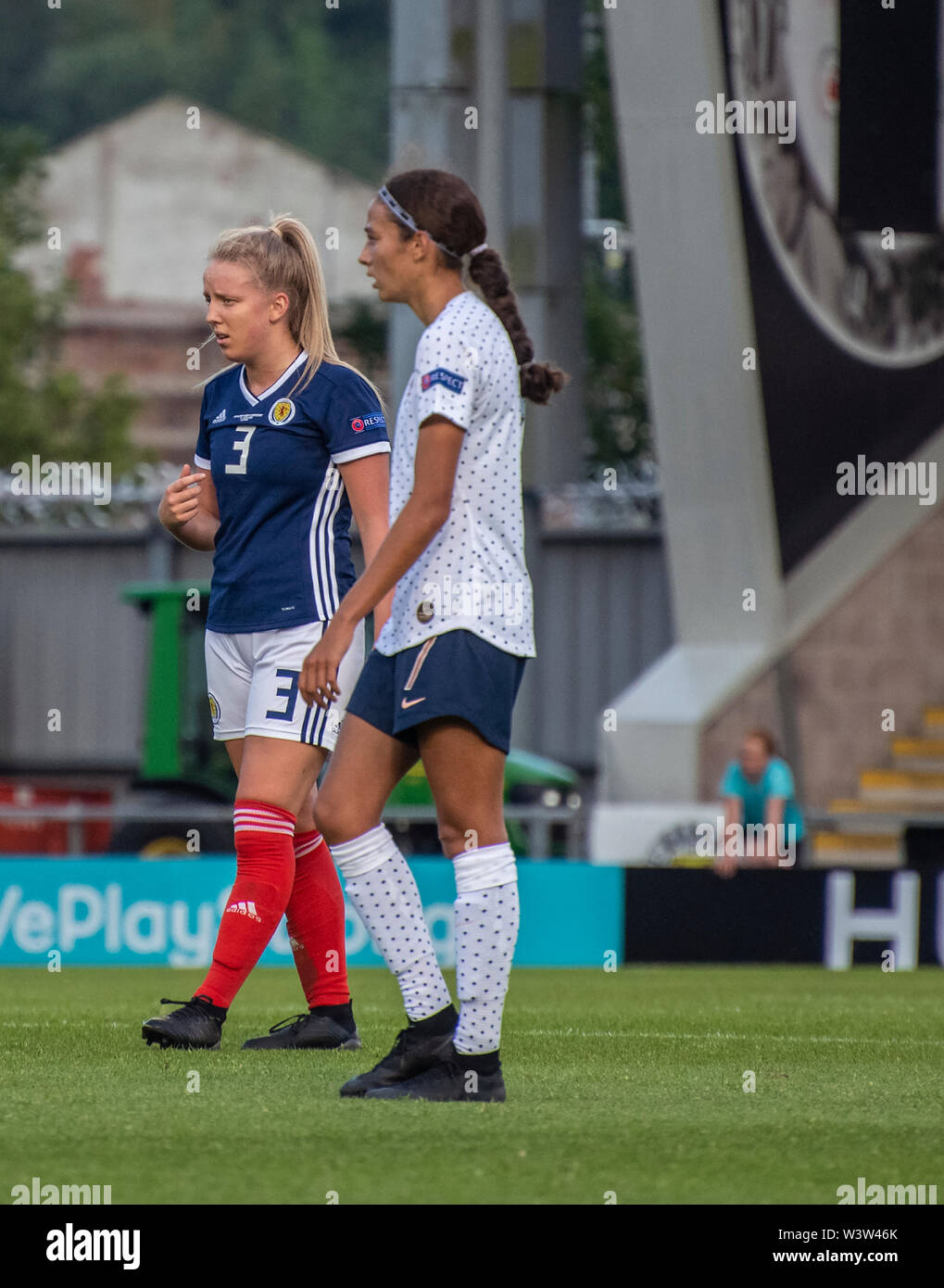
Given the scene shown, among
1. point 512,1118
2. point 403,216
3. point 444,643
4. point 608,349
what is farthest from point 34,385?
point 512,1118

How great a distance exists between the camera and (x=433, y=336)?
505 centimetres

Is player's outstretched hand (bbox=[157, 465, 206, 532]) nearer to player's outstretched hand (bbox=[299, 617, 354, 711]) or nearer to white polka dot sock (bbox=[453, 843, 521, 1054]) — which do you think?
player's outstretched hand (bbox=[299, 617, 354, 711])

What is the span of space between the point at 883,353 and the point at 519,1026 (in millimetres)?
13051

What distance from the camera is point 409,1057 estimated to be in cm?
522

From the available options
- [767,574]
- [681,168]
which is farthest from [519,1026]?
[767,574]

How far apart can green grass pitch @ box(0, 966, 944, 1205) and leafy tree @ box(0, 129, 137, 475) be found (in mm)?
40937

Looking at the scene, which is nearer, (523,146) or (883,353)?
(883,353)

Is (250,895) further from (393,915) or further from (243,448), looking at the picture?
(243,448)

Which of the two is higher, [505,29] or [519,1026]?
[505,29]

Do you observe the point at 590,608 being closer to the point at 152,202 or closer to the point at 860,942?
the point at 860,942

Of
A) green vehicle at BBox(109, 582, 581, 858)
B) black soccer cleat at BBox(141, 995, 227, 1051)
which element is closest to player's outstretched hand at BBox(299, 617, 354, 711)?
black soccer cleat at BBox(141, 995, 227, 1051)

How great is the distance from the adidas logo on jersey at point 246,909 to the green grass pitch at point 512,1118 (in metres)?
0.36

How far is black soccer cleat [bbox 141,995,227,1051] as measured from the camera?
5992 millimetres

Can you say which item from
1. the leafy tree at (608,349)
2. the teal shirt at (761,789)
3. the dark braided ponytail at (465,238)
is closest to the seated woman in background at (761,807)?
the teal shirt at (761,789)
